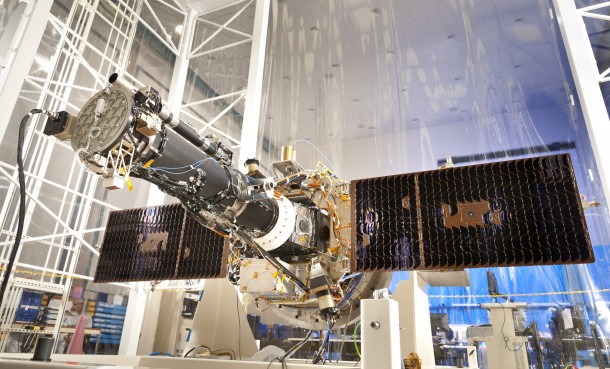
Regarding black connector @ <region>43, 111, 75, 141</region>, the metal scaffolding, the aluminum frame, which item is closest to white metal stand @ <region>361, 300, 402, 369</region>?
black connector @ <region>43, 111, 75, 141</region>

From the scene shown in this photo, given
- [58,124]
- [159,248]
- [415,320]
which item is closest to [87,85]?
[159,248]

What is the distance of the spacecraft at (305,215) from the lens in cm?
184

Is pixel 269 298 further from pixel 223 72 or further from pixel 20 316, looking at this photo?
pixel 223 72

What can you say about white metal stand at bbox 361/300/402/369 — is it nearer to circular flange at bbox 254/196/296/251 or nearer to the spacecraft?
the spacecraft

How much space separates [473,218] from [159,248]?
2.49 meters

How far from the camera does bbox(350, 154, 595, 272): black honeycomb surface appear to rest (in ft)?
7.61

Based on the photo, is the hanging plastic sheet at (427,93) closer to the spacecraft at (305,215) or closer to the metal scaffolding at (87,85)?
the metal scaffolding at (87,85)

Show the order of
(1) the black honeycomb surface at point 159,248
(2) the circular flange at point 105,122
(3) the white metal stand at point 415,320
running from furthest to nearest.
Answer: (1) the black honeycomb surface at point 159,248, (3) the white metal stand at point 415,320, (2) the circular flange at point 105,122

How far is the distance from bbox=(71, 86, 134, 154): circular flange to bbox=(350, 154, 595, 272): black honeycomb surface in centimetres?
162

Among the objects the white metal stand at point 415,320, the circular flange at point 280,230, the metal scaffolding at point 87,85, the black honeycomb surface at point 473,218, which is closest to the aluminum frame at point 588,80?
the black honeycomb surface at point 473,218

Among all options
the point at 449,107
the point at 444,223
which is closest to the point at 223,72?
the point at 449,107

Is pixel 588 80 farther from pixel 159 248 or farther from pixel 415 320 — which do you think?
pixel 159 248

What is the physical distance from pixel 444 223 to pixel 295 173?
1.18 metres

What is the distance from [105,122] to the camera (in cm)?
175
